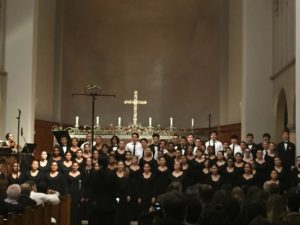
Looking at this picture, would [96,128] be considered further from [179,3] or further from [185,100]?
[179,3]

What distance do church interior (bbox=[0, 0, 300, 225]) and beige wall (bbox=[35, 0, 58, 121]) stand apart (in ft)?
0.21

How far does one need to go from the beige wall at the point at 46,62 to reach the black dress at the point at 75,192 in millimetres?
7239

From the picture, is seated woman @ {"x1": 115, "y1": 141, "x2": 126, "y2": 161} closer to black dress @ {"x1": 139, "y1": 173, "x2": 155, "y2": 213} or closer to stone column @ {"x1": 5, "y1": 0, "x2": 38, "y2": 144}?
black dress @ {"x1": 139, "y1": 173, "x2": 155, "y2": 213}

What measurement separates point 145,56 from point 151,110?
1.95 metres

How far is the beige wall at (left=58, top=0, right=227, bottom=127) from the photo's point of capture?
21.2 m

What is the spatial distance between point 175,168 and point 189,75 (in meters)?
10.1

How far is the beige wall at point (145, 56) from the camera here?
21250 mm

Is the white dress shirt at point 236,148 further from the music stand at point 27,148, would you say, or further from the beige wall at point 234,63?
the beige wall at point 234,63

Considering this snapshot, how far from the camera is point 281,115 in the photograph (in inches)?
645

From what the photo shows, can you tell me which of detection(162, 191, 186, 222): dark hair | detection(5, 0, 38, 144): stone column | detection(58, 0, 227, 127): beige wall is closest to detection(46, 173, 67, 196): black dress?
detection(5, 0, 38, 144): stone column

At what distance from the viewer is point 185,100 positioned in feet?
70.4

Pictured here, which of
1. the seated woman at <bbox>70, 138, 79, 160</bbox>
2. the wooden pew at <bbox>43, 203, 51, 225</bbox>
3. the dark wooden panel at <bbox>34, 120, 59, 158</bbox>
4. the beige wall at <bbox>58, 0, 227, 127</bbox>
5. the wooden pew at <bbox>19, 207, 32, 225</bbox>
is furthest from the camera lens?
the beige wall at <bbox>58, 0, 227, 127</bbox>

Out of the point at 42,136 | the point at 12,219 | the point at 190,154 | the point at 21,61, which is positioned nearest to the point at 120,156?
the point at 190,154

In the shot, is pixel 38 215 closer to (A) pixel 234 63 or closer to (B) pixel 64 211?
(B) pixel 64 211
